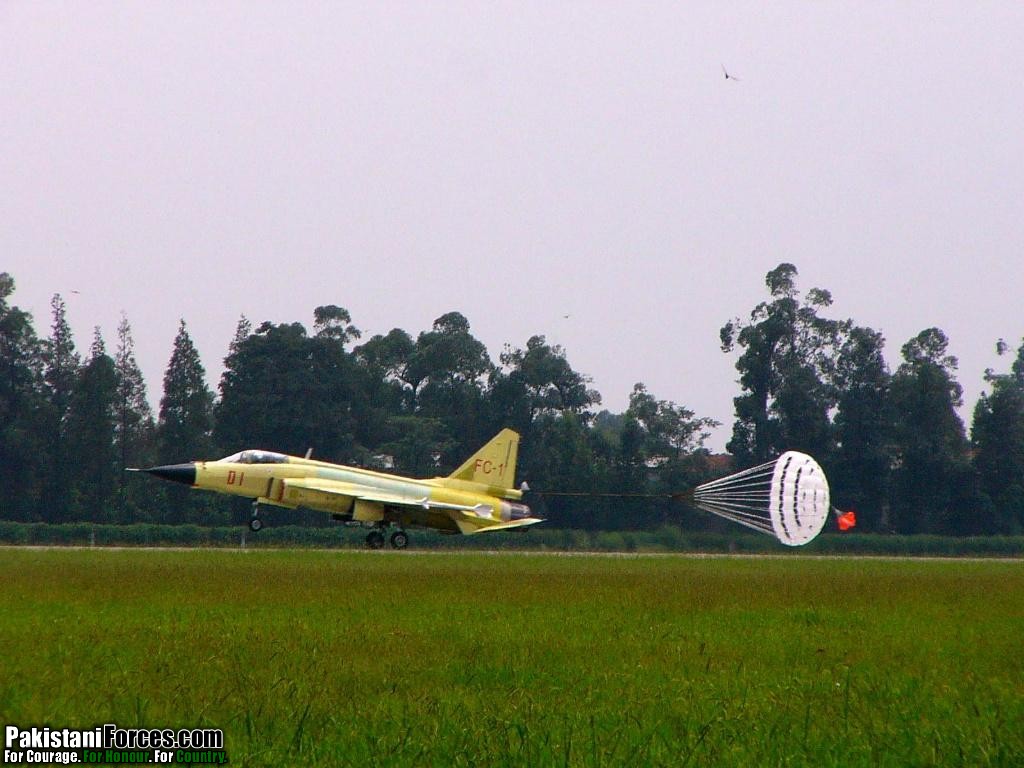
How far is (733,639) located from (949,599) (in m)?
8.87

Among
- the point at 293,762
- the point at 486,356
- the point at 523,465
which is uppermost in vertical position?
the point at 486,356

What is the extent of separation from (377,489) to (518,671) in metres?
27.5

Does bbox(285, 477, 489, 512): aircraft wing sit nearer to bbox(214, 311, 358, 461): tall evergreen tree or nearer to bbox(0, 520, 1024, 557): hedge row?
bbox(0, 520, 1024, 557): hedge row

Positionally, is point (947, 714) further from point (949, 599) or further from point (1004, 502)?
point (1004, 502)

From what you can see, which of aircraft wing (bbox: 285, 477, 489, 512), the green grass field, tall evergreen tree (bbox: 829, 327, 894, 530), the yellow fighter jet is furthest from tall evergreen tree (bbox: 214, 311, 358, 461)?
the green grass field

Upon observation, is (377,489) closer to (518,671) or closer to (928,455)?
(518,671)

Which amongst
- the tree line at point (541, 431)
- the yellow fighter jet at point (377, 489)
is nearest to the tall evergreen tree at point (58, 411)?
the tree line at point (541, 431)

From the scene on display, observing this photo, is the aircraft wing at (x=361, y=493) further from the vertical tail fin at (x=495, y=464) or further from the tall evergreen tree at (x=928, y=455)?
the tall evergreen tree at (x=928, y=455)

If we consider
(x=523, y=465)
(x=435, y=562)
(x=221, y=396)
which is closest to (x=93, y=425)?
(x=221, y=396)

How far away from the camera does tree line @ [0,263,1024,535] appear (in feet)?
215

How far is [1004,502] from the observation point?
65.8m

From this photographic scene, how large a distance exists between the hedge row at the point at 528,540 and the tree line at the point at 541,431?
23.0 feet

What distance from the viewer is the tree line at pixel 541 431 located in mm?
65500

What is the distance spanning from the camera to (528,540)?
189ft
